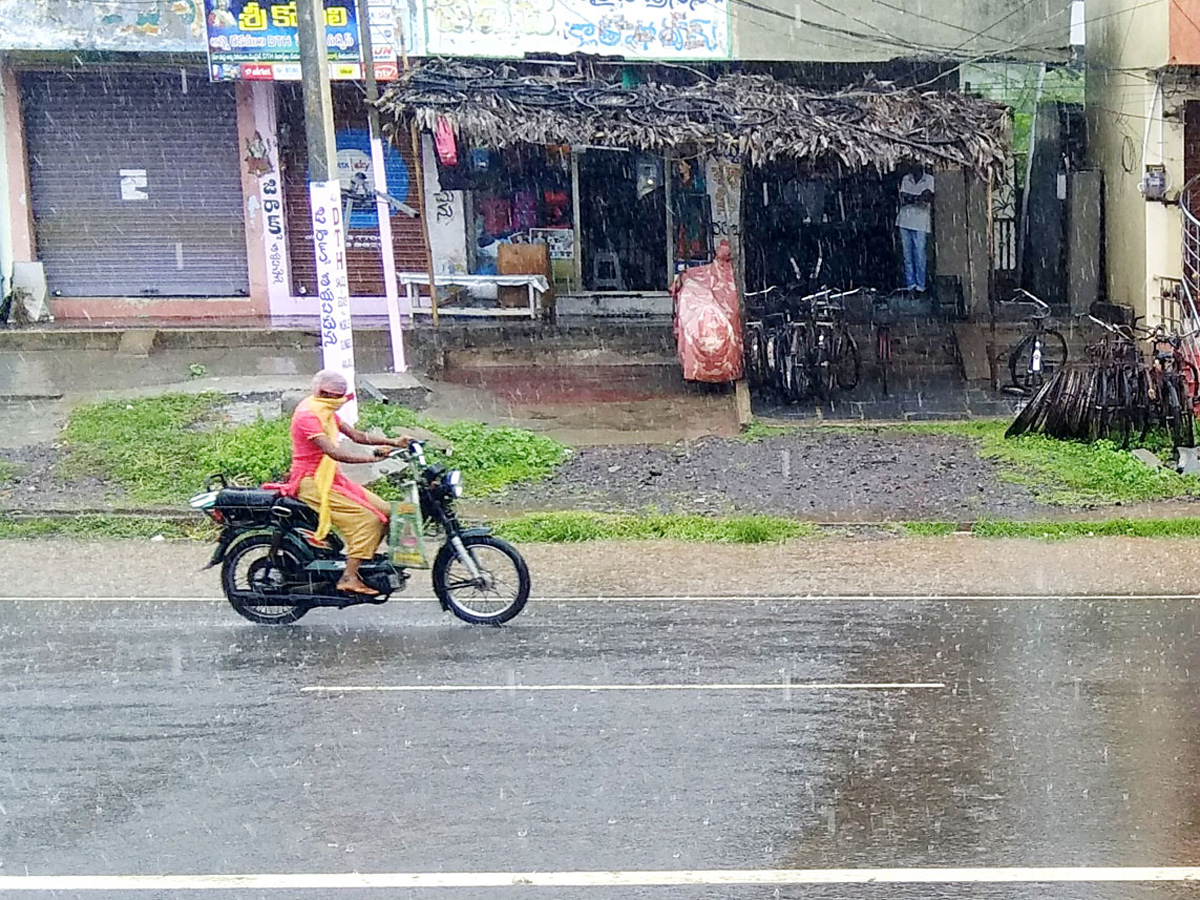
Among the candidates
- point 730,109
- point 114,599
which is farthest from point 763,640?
point 730,109

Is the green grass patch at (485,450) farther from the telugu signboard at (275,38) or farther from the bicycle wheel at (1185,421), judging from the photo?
the bicycle wheel at (1185,421)

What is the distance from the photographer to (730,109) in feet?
58.8

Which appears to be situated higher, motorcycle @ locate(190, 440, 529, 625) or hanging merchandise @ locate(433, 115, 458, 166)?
hanging merchandise @ locate(433, 115, 458, 166)

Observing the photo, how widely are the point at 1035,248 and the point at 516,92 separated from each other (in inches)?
366

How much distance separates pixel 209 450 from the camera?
14359 millimetres

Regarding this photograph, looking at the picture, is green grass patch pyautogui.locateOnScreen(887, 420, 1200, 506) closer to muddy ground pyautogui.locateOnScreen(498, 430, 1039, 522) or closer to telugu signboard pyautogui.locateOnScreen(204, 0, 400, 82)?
muddy ground pyautogui.locateOnScreen(498, 430, 1039, 522)

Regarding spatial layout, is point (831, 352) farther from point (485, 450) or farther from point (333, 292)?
point (333, 292)

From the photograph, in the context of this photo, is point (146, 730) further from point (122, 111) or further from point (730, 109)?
point (122, 111)

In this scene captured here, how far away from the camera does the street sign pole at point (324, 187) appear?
41.4 feet

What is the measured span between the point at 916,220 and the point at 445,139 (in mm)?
7350

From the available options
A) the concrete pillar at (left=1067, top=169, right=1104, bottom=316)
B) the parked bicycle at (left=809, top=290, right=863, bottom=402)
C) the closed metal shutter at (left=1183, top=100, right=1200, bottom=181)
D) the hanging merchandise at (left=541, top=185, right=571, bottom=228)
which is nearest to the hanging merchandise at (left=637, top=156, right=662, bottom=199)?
the hanging merchandise at (left=541, top=185, right=571, bottom=228)

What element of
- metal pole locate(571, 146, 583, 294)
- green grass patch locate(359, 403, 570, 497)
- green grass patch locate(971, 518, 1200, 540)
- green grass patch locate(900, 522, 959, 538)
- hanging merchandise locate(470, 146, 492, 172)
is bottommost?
green grass patch locate(971, 518, 1200, 540)

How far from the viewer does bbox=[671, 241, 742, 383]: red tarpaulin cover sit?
696 inches

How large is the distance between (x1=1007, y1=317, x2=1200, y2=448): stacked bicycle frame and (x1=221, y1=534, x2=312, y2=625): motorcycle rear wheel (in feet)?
27.9
